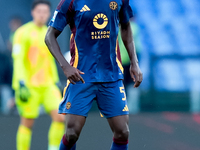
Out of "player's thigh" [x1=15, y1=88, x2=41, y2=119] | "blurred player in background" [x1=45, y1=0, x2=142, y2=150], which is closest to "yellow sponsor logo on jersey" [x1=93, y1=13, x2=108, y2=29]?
"blurred player in background" [x1=45, y1=0, x2=142, y2=150]

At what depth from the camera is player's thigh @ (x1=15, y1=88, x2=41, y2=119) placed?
615cm

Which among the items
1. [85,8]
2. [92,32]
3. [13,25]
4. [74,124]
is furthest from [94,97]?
[13,25]

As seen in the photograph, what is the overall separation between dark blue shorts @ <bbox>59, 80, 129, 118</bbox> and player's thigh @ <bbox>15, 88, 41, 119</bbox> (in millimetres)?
1882

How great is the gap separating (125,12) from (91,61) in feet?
1.98

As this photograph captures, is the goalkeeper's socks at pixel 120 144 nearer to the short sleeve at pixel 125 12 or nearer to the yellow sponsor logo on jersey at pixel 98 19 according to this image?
the yellow sponsor logo on jersey at pixel 98 19

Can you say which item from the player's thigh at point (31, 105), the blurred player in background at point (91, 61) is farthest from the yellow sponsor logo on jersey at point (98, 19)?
the player's thigh at point (31, 105)

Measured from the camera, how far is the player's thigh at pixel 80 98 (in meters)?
4.27

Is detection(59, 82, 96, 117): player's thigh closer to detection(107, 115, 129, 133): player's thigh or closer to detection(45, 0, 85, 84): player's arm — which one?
detection(45, 0, 85, 84): player's arm

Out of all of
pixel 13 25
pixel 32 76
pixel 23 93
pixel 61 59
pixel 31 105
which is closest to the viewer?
pixel 61 59

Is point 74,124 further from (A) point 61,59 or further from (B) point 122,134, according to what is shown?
(A) point 61,59

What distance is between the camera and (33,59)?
248 inches

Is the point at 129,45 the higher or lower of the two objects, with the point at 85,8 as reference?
lower

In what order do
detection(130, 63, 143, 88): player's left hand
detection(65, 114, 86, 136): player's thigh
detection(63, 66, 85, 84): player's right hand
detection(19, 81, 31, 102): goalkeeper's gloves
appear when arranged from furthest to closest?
1. detection(19, 81, 31, 102): goalkeeper's gloves
2. detection(130, 63, 143, 88): player's left hand
3. detection(65, 114, 86, 136): player's thigh
4. detection(63, 66, 85, 84): player's right hand

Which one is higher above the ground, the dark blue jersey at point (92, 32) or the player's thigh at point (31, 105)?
the dark blue jersey at point (92, 32)
